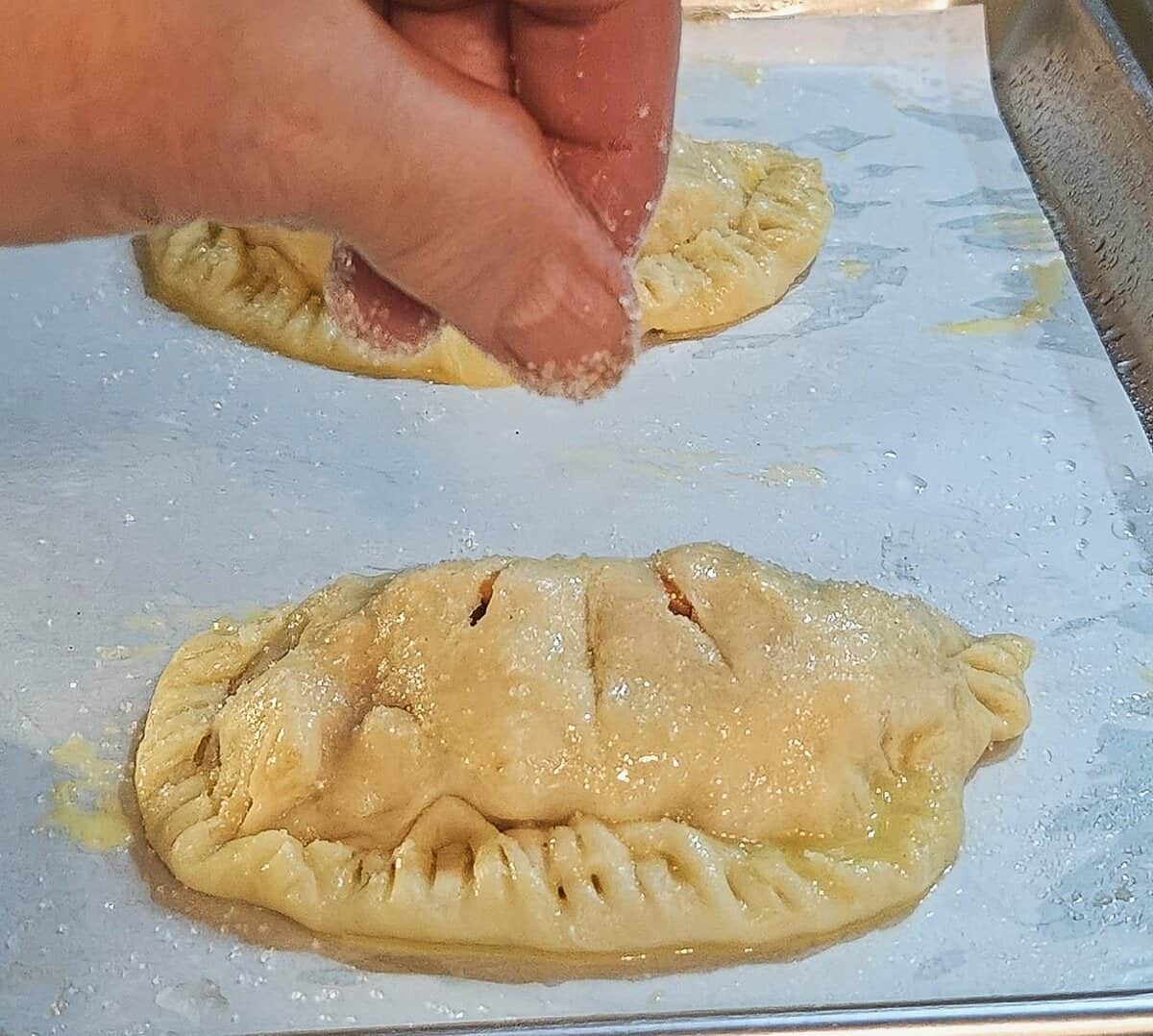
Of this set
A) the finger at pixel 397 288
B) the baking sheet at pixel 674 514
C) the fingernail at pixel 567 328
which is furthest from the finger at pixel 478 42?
the baking sheet at pixel 674 514

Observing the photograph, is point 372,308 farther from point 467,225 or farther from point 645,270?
point 645,270

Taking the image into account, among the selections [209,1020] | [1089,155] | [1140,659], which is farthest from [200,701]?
[1089,155]

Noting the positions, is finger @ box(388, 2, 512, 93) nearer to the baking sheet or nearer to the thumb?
the thumb

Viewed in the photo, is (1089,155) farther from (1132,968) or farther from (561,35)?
(561,35)

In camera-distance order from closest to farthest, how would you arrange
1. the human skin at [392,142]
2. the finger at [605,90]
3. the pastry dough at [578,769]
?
the human skin at [392,142] → the finger at [605,90] → the pastry dough at [578,769]

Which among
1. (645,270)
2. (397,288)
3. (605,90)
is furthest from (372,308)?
(645,270)

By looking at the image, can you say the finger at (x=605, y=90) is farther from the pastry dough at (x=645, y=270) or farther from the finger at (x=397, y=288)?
the pastry dough at (x=645, y=270)

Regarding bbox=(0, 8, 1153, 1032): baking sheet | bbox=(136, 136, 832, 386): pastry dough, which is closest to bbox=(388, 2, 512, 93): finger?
bbox=(0, 8, 1153, 1032): baking sheet
